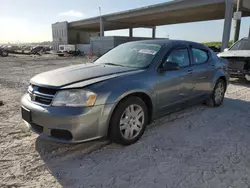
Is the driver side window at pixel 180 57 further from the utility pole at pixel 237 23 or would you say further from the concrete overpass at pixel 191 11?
the concrete overpass at pixel 191 11

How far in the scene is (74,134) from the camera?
2707 millimetres

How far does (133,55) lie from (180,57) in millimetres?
930

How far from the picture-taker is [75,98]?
2742 mm

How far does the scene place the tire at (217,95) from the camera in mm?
5098

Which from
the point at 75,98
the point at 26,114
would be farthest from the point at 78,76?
the point at 26,114

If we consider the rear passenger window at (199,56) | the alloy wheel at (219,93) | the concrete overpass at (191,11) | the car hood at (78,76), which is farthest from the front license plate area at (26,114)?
the concrete overpass at (191,11)

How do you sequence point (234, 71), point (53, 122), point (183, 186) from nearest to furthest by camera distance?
point (183, 186)
point (53, 122)
point (234, 71)

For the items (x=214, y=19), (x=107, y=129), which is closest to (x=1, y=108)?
(x=107, y=129)

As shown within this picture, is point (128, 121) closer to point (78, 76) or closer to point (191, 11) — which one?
point (78, 76)

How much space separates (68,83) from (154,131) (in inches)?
69.8

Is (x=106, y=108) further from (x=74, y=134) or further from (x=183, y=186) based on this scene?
(x=183, y=186)

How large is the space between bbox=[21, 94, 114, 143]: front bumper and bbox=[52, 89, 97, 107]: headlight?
0.06 meters

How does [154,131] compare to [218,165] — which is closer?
[218,165]

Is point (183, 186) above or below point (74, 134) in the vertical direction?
below
